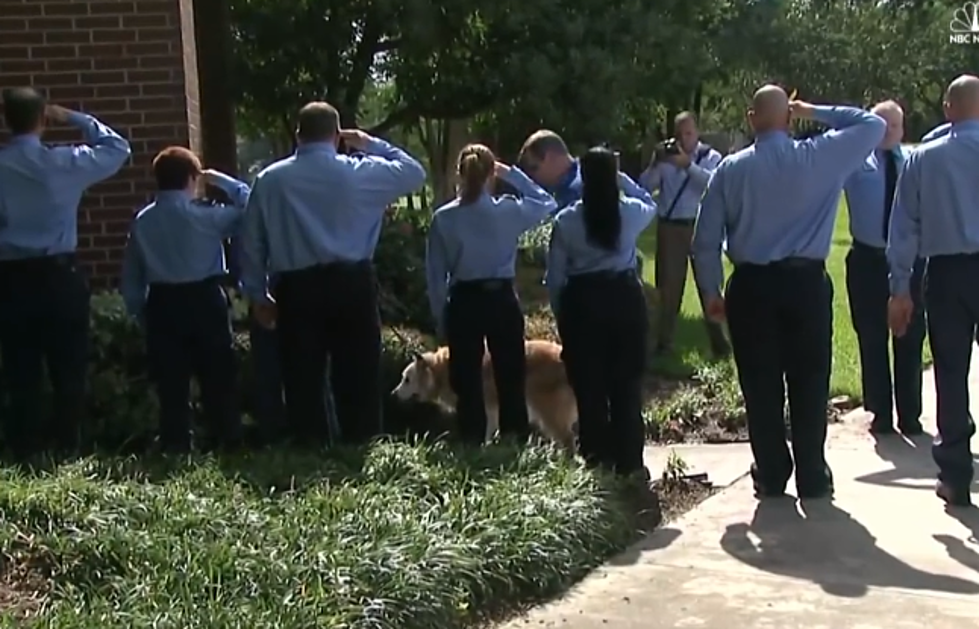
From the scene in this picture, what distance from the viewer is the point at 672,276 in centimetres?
1233

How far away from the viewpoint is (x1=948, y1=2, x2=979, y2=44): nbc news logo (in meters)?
55.7

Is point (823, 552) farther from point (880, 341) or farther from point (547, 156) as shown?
point (880, 341)

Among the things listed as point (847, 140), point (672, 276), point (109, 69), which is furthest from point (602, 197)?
point (672, 276)

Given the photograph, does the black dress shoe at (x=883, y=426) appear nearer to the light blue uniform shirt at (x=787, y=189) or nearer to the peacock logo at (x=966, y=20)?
the light blue uniform shirt at (x=787, y=189)

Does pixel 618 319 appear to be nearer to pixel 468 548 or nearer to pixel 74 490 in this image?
pixel 468 548

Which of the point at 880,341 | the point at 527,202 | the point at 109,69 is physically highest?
the point at 109,69

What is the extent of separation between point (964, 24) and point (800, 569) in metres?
54.4

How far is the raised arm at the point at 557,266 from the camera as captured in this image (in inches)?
287

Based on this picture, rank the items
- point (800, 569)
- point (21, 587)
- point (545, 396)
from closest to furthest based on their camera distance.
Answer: point (21, 587)
point (800, 569)
point (545, 396)

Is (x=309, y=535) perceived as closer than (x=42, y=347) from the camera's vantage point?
Yes

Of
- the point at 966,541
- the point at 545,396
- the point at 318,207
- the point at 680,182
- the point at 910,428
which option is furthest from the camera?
the point at 680,182

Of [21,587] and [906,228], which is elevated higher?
[906,228]

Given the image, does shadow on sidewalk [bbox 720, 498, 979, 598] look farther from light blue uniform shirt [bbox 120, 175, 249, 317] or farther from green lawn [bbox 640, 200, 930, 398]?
green lawn [bbox 640, 200, 930, 398]

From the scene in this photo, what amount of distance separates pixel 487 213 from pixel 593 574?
7.46 ft
